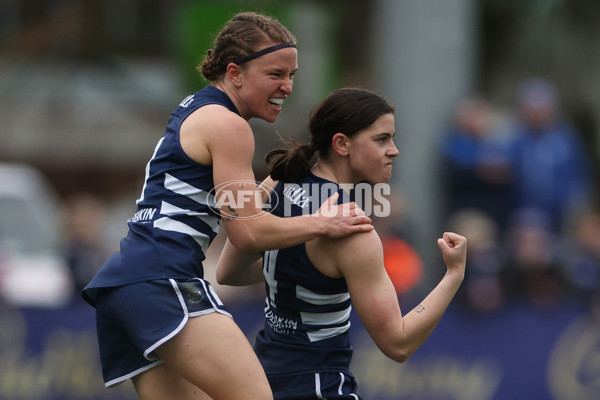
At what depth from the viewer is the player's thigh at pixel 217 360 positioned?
3723mm

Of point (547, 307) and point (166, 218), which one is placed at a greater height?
point (166, 218)

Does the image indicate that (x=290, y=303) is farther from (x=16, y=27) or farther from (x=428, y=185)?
(x=16, y=27)

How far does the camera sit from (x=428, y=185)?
961 cm

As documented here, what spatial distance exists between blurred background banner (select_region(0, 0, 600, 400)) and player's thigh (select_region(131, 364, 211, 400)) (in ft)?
4.09

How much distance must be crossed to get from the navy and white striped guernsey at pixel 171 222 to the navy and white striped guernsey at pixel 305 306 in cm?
32

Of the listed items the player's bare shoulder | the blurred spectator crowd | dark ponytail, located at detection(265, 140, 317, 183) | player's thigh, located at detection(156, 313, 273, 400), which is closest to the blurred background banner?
the blurred spectator crowd

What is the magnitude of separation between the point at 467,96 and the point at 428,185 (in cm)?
110

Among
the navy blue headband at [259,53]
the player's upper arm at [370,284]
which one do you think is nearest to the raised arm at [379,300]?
the player's upper arm at [370,284]

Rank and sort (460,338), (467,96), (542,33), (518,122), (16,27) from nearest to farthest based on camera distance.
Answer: (460,338) < (518,122) < (467,96) < (542,33) < (16,27)

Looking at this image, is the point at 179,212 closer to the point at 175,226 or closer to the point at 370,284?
the point at 175,226

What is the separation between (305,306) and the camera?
3.96 metres

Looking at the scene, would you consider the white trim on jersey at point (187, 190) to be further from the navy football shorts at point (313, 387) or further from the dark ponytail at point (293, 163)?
the navy football shorts at point (313, 387)

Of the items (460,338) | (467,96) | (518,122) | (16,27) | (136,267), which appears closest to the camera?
(136,267)

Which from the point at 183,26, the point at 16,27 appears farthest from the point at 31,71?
the point at 183,26
